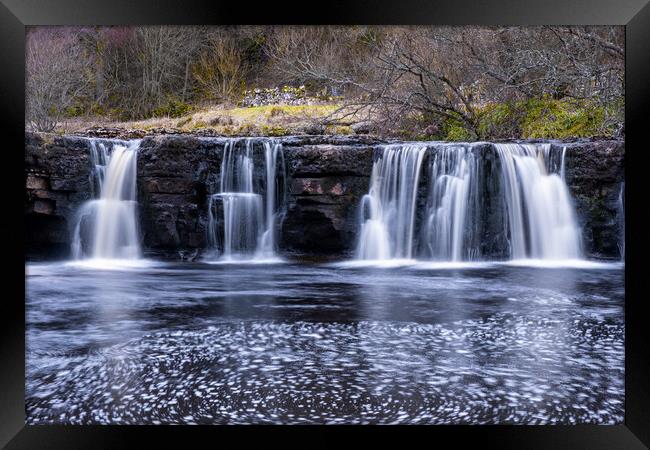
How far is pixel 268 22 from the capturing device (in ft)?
7.45

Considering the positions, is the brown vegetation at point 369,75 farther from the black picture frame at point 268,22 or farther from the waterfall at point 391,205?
the black picture frame at point 268,22

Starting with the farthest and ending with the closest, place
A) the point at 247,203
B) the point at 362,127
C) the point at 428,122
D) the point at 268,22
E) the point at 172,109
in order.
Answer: the point at 172,109 < the point at 362,127 < the point at 428,122 < the point at 247,203 < the point at 268,22

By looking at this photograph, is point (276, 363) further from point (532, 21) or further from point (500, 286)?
point (500, 286)

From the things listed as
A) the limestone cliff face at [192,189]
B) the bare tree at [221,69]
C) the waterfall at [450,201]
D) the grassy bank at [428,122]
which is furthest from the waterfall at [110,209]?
the bare tree at [221,69]

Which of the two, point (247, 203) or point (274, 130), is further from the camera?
point (274, 130)

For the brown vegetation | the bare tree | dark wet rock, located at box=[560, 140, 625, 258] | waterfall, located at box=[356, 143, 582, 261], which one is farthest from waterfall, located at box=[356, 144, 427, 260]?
the bare tree

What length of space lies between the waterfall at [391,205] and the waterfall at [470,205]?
0.05 feet

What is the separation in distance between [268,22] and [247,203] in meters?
7.00

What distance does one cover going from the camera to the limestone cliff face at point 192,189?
28.7ft

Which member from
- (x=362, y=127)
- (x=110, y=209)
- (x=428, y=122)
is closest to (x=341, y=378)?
(x=110, y=209)

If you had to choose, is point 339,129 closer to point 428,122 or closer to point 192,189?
point 428,122

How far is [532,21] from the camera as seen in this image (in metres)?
2.32

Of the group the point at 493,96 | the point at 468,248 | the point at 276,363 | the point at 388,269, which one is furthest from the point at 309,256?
the point at 276,363

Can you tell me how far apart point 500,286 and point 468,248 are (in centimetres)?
202
